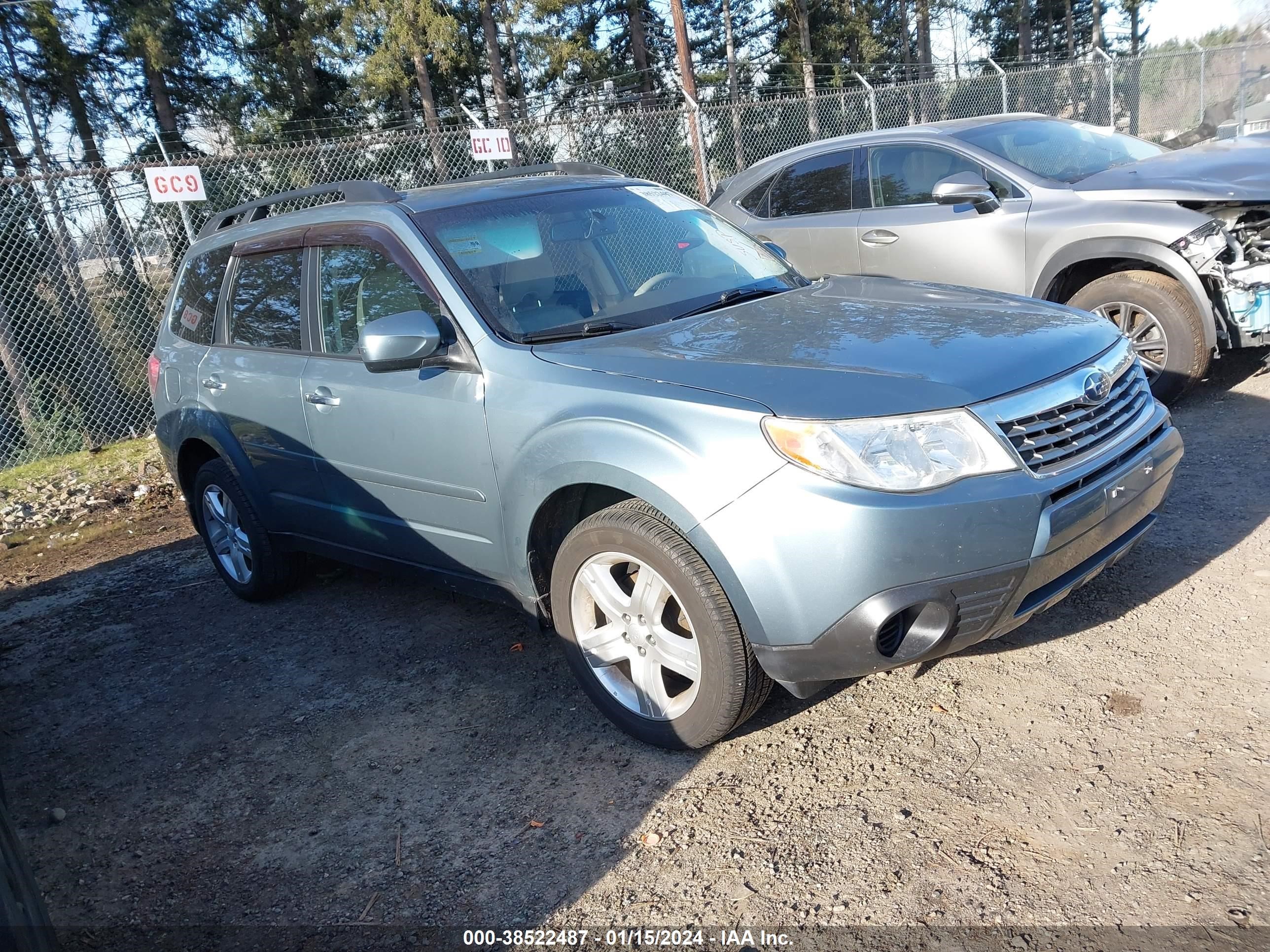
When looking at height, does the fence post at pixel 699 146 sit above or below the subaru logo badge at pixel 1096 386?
above

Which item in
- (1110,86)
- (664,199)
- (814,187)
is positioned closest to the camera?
(664,199)

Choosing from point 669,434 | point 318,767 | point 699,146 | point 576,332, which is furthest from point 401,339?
point 699,146

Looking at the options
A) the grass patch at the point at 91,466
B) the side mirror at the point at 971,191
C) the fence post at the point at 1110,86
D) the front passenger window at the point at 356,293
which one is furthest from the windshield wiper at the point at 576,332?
the fence post at the point at 1110,86

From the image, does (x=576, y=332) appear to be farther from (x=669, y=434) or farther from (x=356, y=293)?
(x=356, y=293)

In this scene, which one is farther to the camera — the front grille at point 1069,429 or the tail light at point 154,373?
the tail light at point 154,373

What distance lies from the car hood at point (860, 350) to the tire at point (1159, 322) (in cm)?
239

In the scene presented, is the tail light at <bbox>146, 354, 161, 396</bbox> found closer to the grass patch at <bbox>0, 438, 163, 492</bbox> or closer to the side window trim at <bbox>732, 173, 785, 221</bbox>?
the grass patch at <bbox>0, 438, 163, 492</bbox>

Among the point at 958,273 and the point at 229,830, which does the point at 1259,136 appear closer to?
the point at 958,273

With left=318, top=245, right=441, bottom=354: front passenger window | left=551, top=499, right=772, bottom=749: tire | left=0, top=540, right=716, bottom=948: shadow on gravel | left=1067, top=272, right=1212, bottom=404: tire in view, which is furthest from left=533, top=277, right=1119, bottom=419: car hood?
left=1067, top=272, right=1212, bottom=404: tire

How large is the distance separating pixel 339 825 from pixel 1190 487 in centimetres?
398

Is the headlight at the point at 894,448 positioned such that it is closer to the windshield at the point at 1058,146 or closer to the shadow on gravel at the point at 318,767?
the shadow on gravel at the point at 318,767

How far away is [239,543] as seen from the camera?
5246 millimetres

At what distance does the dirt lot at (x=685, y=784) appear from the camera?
101 inches

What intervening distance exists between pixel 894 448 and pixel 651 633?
97 centimetres
